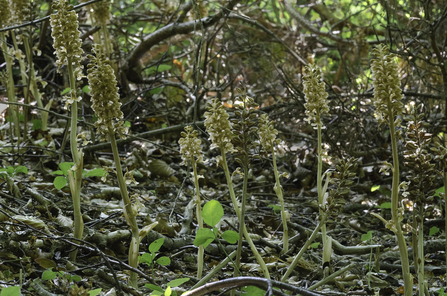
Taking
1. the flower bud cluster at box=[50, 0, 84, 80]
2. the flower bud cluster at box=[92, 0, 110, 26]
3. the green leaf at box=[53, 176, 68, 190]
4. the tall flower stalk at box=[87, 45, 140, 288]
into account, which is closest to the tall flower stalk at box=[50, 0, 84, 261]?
the flower bud cluster at box=[50, 0, 84, 80]

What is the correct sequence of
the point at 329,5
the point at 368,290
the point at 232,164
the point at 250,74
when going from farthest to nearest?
the point at 329,5 < the point at 250,74 < the point at 232,164 < the point at 368,290

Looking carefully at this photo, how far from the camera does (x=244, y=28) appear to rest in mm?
6918

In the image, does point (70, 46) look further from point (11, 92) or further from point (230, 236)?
point (11, 92)

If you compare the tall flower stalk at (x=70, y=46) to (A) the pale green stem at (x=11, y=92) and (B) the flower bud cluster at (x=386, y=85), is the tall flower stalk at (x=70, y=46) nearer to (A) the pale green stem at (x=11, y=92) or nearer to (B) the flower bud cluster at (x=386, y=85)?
(B) the flower bud cluster at (x=386, y=85)

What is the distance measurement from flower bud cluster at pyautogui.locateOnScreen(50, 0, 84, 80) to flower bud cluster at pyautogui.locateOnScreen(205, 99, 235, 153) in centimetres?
64

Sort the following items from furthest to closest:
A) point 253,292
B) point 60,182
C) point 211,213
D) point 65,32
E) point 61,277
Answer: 1. point 60,182
2. point 65,32
3. point 61,277
4. point 211,213
5. point 253,292

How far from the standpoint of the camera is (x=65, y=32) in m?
1.59

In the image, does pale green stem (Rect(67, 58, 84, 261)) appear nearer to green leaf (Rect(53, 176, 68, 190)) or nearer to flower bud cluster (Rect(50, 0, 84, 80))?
flower bud cluster (Rect(50, 0, 84, 80))

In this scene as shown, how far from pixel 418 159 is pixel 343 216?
1852mm

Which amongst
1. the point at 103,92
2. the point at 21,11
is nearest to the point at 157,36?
the point at 21,11

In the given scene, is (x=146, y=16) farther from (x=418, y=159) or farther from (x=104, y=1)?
(x=418, y=159)

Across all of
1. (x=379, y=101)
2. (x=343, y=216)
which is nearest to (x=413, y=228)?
(x=379, y=101)

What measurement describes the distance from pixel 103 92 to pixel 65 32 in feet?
1.32

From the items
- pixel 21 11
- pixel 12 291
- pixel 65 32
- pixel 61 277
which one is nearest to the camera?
pixel 12 291
